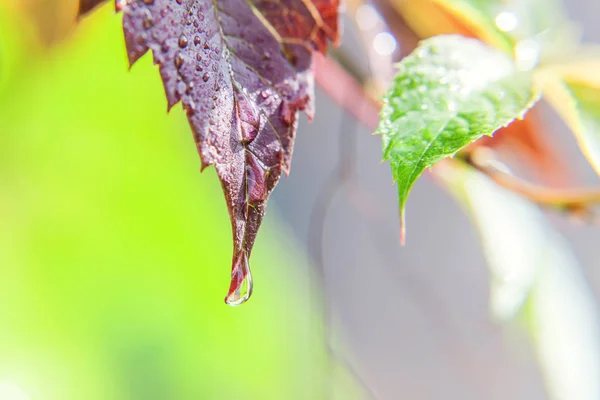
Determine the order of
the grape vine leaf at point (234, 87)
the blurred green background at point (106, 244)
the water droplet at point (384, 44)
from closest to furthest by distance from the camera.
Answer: the grape vine leaf at point (234, 87), the water droplet at point (384, 44), the blurred green background at point (106, 244)

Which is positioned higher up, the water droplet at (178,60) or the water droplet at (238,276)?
the water droplet at (178,60)

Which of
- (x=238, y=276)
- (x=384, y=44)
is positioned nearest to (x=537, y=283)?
(x=384, y=44)

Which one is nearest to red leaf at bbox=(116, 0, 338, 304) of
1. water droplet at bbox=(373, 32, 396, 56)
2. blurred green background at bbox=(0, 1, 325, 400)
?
water droplet at bbox=(373, 32, 396, 56)

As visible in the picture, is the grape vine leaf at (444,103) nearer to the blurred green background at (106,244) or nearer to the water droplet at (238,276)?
the water droplet at (238,276)

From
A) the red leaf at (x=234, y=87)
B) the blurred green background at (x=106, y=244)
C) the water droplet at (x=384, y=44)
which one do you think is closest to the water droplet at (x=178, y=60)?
the red leaf at (x=234, y=87)

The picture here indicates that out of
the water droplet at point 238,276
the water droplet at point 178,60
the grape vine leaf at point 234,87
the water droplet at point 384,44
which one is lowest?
the water droplet at point 384,44

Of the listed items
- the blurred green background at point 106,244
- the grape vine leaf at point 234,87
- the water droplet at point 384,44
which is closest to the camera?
the grape vine leaf at point 234,87

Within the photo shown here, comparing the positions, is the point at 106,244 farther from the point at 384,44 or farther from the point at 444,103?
the point at 444,103
